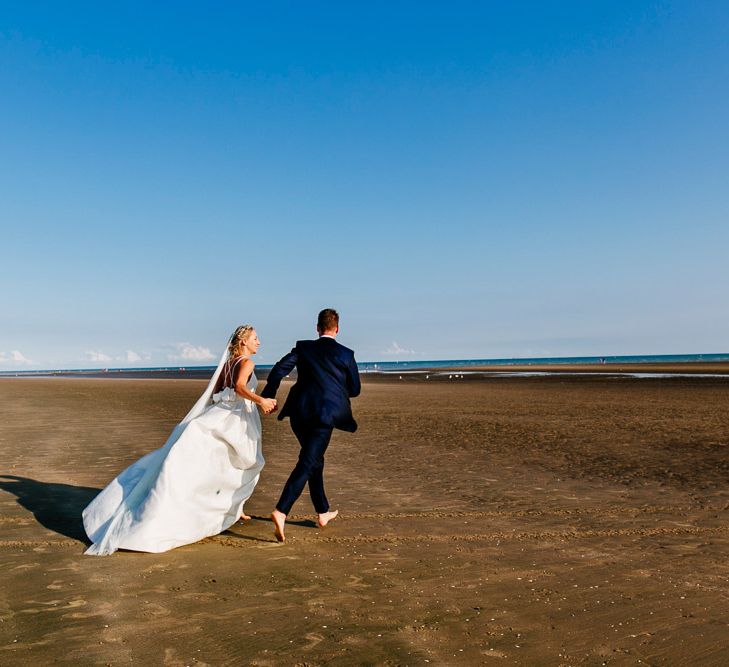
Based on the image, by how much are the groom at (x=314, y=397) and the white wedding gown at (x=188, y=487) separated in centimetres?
53

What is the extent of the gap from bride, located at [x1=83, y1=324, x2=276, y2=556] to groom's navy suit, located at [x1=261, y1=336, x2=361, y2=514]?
0.31m

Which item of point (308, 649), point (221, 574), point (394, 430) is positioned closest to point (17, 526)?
point (221, 574)

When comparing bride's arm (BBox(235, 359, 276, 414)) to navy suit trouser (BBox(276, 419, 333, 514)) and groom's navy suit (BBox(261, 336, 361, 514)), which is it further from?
navy suit trouser (BBox(276, 419, 333, 514))

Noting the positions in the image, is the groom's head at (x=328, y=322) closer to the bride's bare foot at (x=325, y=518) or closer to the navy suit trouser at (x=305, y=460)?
the navy suit trouser at (x=305, y=460)

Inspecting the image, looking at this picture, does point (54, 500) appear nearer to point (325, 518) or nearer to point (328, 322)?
point (325, 518)

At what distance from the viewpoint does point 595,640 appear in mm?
4230

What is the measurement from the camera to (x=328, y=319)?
23.4 feet

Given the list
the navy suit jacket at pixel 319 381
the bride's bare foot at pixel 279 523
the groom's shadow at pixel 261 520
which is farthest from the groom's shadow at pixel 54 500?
the navy suit jacket at pixel 319 381

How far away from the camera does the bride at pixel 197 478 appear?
20.7ft

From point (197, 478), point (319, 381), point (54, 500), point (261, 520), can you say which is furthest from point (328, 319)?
point (54, 500)

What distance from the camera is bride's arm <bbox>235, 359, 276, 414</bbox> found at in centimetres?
678

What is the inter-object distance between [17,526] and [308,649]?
4887 mm

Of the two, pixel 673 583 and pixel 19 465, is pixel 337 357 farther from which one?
pixel 19 465

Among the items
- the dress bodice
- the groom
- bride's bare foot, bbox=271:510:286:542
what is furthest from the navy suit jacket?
bride's bare foot, bbox=271:510:286:542
